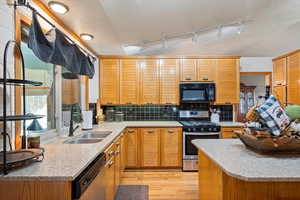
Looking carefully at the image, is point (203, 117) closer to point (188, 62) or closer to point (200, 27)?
point (188, 62)

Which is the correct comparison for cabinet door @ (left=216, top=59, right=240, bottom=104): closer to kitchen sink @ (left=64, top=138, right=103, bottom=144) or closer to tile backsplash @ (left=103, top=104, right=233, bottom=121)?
tile backsplash @ (left=103, top=104, right=233, bottom=121)

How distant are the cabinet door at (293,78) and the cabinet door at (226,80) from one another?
1.00 metres

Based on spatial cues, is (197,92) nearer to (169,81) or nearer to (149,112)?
(169,81)

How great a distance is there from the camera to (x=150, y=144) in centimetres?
332

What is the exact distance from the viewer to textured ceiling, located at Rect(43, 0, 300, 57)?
2.01 meters

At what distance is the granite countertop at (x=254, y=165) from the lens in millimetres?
1003

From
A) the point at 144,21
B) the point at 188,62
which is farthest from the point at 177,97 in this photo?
the point at 144,21

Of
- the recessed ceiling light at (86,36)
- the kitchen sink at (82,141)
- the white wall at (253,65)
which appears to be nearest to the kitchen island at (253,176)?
the kitchen sink at (82,141)

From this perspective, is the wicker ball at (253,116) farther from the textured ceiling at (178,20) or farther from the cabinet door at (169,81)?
the cabinet door at (169,81)

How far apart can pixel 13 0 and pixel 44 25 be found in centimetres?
45

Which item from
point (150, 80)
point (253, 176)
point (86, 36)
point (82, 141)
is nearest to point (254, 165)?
point (253, 176)

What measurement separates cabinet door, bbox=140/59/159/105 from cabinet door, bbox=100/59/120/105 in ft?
1.73

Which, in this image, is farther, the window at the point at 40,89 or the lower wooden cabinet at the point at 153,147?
the lower wooden cabinet at the point at 153,147

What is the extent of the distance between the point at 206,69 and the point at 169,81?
80 cm
